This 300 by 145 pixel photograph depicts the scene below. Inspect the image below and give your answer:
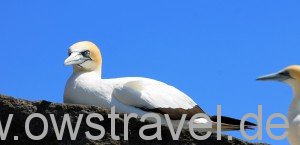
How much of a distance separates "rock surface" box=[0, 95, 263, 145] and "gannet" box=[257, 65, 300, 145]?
0.68 m

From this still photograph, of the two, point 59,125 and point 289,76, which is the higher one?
point 289,76

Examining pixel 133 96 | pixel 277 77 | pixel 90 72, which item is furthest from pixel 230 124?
pixel 90 72

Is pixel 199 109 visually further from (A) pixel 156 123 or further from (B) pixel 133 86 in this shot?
(A) pixel 156 123

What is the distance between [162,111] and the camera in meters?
5.55

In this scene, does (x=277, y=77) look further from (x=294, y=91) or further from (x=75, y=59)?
(x=75, y=59)

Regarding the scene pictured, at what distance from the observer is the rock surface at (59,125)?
4.38m

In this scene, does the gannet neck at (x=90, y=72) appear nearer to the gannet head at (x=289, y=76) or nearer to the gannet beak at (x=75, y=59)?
the gannet beak at (x=75, y=59)

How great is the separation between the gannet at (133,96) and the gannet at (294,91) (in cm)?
43

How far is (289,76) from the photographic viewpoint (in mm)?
5391

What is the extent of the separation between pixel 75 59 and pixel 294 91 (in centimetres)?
214

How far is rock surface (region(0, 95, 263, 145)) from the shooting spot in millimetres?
4375

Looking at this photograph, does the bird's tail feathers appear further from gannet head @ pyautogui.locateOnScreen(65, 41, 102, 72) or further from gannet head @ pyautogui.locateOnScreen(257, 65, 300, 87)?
gannet head @ pyautogui.locateOnScreen(65, 41, 102, 72)

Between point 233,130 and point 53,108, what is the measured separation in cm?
183

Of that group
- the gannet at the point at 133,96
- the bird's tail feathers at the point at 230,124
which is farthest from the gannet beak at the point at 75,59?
the bird's tail feathers at the point at 230,124
